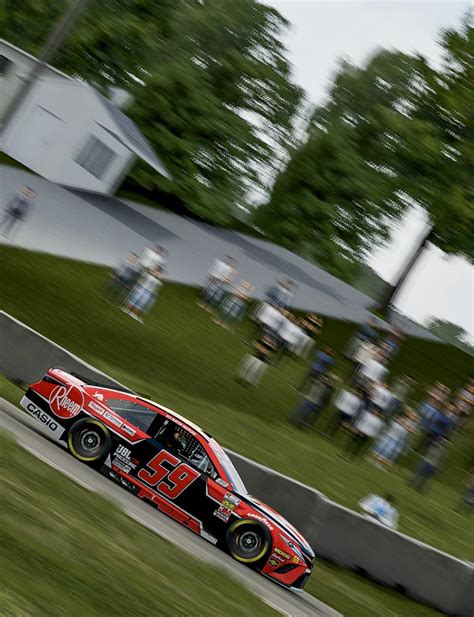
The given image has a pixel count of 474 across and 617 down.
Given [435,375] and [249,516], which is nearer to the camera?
[249,516]

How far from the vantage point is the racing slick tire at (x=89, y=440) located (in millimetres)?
17016

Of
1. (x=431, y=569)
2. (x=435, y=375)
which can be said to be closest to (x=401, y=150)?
(x=435, y=375)

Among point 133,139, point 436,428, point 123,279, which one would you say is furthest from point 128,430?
point 133,139

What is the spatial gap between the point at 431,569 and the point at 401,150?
40.2 m

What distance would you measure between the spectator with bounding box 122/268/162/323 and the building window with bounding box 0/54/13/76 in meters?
21.1

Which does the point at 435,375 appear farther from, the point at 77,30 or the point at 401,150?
the point at 77,30

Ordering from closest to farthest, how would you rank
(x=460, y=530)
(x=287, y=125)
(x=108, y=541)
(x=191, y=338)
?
(x=108, y=541) < (x=460, y=530) < (x=191, y=338) < (x=287, y=125)

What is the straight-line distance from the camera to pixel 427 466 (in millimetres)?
28031

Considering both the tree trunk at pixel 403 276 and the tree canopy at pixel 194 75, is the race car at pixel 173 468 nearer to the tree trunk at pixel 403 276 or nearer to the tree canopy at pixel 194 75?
the tree canopy at pixel 194 75

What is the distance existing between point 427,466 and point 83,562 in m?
17.8

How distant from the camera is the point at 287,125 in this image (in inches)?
2549

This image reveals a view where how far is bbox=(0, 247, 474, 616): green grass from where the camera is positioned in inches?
966

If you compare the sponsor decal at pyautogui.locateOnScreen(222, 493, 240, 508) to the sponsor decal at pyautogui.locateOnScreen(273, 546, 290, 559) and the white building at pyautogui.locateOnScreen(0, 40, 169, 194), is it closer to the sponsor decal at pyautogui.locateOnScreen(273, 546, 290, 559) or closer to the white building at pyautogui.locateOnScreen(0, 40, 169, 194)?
the sponsor decal at pyautogui.locateOnScreen(273, 546, 290, 559)

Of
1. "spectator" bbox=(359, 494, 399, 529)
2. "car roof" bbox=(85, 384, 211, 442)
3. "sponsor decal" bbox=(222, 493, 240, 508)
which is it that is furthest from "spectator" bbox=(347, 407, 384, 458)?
"sponsor decal" bbox=(222, 493, 240, 508)
